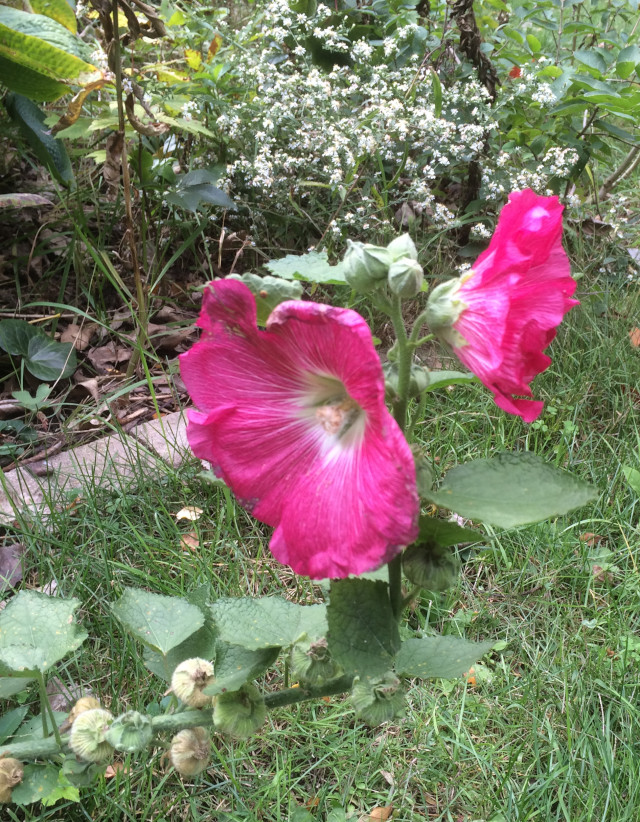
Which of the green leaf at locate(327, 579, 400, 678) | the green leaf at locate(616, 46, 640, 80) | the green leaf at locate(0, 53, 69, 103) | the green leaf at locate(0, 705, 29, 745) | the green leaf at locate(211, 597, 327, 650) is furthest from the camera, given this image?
the green leaf at locate(616, 46, 640, 80)

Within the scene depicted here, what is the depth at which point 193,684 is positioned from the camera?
0.76 m

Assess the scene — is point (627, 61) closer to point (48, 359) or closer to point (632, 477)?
point (632, 477)

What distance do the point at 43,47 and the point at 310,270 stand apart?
47.4 inches

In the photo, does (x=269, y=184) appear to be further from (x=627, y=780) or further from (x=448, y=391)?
(x=627, y=780)

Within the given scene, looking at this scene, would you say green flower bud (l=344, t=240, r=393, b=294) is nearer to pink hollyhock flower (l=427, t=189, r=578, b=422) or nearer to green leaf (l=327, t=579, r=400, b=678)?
pink hollyhock flower (l=427, t=189, r=578, b=422)

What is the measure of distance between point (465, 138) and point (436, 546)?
1.73 metres

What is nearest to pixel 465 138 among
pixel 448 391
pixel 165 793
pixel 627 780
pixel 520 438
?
pixel 448 391

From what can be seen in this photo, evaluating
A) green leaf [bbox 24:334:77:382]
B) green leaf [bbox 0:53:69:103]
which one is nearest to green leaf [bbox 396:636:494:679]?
green leaf [bbox 24:334:77:382]

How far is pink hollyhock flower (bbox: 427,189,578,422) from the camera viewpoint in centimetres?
55

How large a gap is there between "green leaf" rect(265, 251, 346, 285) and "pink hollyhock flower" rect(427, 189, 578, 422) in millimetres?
102

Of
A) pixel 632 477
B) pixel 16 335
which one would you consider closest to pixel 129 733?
pixel 632 477

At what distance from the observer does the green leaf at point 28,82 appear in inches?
65.6

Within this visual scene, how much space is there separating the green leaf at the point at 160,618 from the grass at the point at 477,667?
1.20ft

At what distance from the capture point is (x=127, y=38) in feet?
6.17
